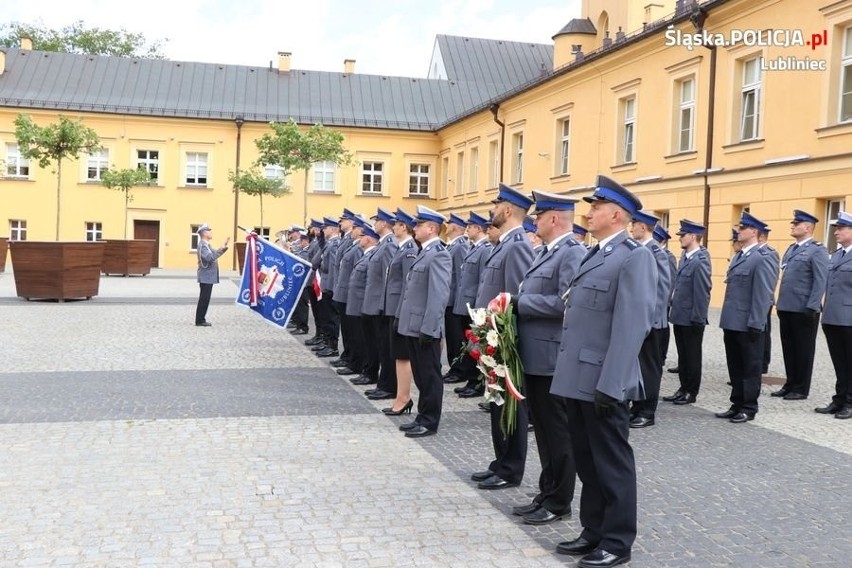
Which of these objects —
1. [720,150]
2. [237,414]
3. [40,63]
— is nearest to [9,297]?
[237,414]

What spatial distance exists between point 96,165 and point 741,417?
39.5m

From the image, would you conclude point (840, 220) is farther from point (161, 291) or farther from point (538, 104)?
point (538, 104)

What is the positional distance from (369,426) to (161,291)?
18.7 m

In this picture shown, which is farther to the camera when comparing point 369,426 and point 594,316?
point 369,426

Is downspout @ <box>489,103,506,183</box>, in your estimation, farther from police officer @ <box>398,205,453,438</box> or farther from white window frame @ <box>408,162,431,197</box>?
police officer @ <box>398,205,453,438</box>

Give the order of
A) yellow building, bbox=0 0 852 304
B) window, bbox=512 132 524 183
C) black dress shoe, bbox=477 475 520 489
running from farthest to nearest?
window, bbox=512 132 524 183
yellow building, bbox=0 0 852 304
black dress shoe, bbox=477 475 520 489

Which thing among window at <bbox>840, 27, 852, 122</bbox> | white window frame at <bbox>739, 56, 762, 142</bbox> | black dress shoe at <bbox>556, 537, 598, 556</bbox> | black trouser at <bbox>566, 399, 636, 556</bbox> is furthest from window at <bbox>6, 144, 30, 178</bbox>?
black trouser at <bbox>566, 399, 636, 556</bbox>

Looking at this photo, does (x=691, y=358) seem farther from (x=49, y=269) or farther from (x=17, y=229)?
(x=17, y=229)

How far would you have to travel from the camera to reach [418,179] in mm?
45000

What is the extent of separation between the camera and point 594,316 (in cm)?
439

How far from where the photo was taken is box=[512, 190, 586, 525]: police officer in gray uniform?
5.03 m

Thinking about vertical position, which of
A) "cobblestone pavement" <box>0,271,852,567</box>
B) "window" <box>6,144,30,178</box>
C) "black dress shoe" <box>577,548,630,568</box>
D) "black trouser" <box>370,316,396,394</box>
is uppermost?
"window" <box>6,144,30,178</box>

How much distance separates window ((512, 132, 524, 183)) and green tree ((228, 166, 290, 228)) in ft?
37.0

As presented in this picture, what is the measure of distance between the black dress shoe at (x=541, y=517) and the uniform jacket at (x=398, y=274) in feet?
11.7
